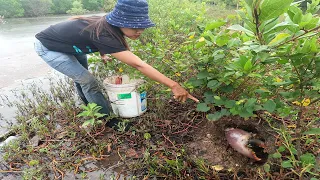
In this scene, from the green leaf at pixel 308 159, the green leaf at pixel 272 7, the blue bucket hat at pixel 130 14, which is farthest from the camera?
the blue bucket hat at pixel 130 14

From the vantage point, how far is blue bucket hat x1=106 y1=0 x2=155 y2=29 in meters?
2.08

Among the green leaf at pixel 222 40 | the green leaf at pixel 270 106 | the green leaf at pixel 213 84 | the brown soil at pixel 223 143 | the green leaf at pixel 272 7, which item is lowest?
the brown soil at pixel 223 143

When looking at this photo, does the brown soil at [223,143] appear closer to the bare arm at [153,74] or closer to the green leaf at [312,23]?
the bare arm at [153,74]

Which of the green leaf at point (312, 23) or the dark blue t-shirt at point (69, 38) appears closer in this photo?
the green leaf at point (312, 23)

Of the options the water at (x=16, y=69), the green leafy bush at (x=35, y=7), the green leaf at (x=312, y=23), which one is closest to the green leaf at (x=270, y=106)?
the green leaf at (x=312, y=23)

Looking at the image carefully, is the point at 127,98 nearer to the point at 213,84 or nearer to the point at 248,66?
the point at 213,84

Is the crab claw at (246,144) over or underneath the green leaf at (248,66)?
underneath

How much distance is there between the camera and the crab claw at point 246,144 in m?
1.94

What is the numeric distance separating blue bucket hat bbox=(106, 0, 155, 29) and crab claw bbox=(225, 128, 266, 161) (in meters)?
1.17

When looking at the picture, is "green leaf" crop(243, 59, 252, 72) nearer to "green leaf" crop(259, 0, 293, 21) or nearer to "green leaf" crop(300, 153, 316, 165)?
"green leaf" crop(259, 0, 293, 21)

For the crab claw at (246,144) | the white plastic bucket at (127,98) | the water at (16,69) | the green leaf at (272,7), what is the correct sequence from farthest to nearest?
the water at (16,69), the white plastic bucket at (127,98), the crab claw at (246,144), the green leaf at (272,7)

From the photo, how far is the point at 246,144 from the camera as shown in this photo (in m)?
1.97

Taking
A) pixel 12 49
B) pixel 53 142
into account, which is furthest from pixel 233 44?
pixel 12 49

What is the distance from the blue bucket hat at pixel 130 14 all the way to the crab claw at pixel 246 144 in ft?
3.85
